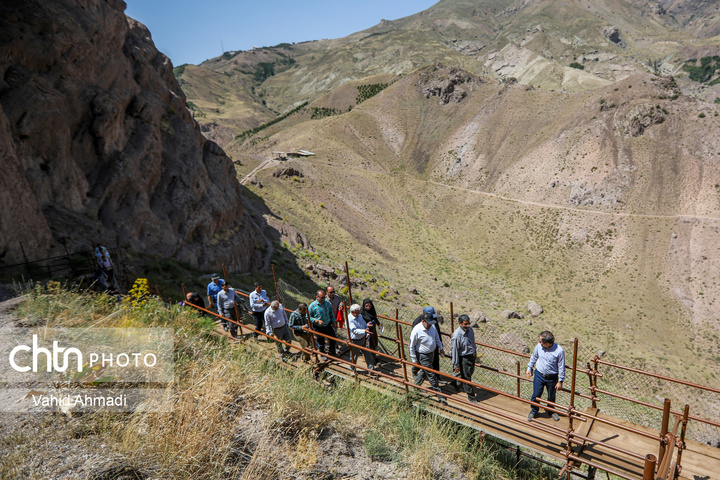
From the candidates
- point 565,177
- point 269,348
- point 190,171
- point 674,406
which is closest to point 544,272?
point 565,177

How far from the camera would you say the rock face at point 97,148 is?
14.3 meters

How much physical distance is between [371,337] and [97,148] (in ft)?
56.5

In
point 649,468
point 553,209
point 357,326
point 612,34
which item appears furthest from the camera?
point 612,34

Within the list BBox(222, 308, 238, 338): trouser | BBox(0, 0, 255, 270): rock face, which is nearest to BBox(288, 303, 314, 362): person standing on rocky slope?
BBox(222, 308, 238, 338): trouser

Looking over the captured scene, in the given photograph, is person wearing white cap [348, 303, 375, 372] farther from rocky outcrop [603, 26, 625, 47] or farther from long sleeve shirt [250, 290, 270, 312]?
rocky outcrop [603, 26, 625, 47]

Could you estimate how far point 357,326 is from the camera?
889 centimetres

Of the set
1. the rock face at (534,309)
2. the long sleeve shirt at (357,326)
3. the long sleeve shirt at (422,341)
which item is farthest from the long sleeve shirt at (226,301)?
the rock face at (534,309)

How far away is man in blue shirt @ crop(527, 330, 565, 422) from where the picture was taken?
23.6 ft

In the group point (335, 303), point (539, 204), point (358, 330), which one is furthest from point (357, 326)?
point (539, 204)

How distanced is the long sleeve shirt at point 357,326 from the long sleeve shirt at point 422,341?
1.32m

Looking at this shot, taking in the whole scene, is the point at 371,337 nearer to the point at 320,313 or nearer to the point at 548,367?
the point at 320,313

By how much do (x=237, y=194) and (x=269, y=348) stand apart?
20.7 meters

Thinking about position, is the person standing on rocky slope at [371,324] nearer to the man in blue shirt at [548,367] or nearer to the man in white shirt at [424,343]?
the man in white shirt at [424,343]

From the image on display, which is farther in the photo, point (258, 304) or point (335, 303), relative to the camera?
point (258, 304)
